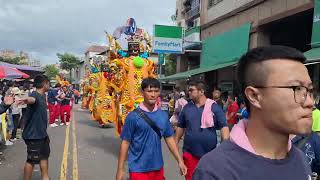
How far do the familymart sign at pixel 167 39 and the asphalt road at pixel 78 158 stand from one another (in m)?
7.70

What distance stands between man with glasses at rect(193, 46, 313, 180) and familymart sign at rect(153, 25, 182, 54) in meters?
18.6

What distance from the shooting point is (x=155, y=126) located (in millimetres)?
4691

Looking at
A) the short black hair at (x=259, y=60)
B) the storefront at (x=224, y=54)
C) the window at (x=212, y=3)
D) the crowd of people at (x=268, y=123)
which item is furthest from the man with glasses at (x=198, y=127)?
the window at (x=212, y=3)

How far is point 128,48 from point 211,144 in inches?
202

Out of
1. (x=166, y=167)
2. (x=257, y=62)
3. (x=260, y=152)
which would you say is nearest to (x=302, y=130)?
(x=260, y=152)

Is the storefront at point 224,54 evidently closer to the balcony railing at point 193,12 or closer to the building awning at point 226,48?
the building awning at point 226,48

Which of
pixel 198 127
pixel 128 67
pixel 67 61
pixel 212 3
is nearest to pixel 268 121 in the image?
pixel 198 127

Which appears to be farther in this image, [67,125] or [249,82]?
[67,125]

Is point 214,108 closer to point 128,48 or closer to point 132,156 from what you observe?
point 132,156

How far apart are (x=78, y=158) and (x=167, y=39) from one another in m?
12.3

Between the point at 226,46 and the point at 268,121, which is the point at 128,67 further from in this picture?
the point at 226,46

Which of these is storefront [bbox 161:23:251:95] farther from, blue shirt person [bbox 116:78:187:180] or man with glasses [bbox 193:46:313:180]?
man with glasses [bbox 193:46:313:180]

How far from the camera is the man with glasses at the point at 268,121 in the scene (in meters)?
1.74

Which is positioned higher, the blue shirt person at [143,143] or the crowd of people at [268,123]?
the crowd of people at [268,123]
